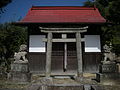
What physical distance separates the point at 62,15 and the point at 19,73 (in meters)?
7.52

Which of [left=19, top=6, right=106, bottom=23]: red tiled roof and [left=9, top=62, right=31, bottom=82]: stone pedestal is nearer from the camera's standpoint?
[left=9, top=62, right=31, bottom=82]: stone pedestal

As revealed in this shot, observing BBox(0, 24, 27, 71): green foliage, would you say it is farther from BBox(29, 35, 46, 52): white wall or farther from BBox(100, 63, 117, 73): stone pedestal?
BBox(100, 63, 117, 73): stone pedestal

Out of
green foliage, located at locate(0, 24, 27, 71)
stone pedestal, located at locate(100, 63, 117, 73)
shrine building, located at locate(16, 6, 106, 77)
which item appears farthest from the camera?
green foliage, located at locate(0, 24, 27, 71)

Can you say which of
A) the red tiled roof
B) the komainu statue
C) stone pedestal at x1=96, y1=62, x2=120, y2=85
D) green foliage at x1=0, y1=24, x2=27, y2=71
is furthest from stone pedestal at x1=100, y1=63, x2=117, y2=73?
green foliage at x1=0, y1=24, x2=27, y2=71

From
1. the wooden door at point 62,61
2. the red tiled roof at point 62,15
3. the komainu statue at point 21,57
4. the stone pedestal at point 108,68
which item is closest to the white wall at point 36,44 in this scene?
the wooden door at point 62,61

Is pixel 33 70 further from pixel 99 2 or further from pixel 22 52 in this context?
pixel 99 2

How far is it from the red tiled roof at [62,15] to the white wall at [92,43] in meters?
1.41

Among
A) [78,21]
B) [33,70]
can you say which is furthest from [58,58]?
[78,21]

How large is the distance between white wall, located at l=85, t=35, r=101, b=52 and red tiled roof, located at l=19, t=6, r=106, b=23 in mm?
1406

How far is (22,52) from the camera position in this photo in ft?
34.3

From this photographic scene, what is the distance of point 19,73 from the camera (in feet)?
33.4

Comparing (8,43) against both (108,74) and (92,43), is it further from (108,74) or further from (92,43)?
(108,74)

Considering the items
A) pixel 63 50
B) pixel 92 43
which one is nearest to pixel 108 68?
pixel 92 43

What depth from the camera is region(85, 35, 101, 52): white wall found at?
1438cm
